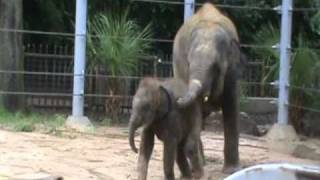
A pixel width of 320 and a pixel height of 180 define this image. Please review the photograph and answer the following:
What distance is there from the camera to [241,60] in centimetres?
822

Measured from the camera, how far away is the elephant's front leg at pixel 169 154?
700 centimetres

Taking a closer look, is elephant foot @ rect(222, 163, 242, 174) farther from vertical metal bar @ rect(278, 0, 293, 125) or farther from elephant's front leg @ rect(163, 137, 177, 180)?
vertical metal bar @ rect(278, 0, 293, 125)

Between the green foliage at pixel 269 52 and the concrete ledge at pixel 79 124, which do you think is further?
the green foliage at pixel 269 52

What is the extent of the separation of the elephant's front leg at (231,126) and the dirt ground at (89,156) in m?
0.18

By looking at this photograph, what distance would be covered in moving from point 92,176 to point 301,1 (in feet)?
34.0

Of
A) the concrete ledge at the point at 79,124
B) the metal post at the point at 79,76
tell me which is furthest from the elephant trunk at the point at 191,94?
the metal post at the point at 79,76

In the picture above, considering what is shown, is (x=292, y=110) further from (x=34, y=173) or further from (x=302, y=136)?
(x=34, y=173)

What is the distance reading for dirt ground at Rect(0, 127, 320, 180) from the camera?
24.5ft

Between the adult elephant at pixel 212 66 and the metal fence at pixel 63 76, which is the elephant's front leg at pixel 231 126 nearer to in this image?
the adult elephant at pixel 212 66

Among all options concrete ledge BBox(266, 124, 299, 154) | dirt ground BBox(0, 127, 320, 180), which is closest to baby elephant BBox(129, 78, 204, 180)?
dirt ground BBox(0, 127, 320, 180)

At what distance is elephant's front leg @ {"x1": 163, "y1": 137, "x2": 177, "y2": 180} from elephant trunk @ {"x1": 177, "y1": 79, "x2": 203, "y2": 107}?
32cm

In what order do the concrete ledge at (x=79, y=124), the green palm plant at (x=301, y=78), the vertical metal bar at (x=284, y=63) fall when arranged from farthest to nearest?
the green palm plant at (x=301, y=78) < the vertical metal bar at (x=284, y=63) < the concrete ledge at (x=79, y=124)

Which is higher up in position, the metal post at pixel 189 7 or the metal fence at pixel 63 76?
the metal post at pixel 189 7

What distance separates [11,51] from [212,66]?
23.3 ft
